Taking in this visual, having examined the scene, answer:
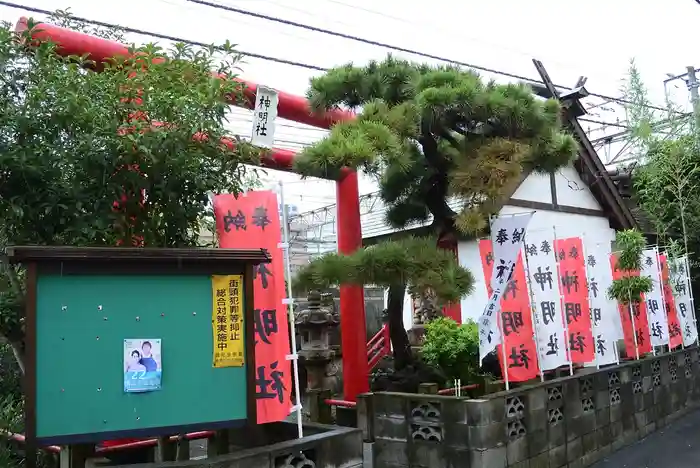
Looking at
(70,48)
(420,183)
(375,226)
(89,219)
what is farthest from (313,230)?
(89,219)

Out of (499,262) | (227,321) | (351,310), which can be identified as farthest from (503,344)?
(227,321)

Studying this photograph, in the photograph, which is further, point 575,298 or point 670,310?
point 670,310

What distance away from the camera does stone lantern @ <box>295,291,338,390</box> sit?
11398 mm

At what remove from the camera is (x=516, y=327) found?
8.01 m

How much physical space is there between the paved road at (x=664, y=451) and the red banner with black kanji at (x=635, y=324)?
1.39 meters

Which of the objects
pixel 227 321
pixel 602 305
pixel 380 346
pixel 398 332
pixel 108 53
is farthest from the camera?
pixel 380 346

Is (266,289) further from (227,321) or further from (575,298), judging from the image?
(575,298)

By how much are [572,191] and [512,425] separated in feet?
30.2

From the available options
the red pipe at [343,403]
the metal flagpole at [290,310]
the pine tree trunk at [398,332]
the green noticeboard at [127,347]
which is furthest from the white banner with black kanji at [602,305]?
the green noticeboard at [127,347]

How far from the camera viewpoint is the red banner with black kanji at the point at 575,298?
8.94 metres

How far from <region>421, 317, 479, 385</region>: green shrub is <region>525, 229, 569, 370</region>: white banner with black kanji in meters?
0.92

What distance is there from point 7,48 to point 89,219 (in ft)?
4.33

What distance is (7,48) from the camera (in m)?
4.38

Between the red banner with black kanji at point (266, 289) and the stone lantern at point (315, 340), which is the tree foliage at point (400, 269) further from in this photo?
the stone lantern at point (315, 340)
